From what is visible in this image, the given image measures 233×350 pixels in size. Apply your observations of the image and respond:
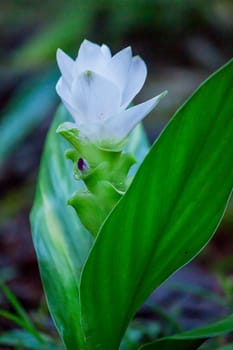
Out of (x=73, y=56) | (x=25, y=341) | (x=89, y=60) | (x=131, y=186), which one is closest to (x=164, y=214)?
(x=131, y=186)

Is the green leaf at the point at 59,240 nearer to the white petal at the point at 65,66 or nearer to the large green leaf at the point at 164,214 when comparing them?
the large green leaf at the point at 164,214

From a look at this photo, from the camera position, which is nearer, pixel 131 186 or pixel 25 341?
pixel 131 186

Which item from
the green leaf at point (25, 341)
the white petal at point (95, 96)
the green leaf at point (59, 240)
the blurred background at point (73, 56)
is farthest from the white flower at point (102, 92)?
the blurred background at point (73, 56)

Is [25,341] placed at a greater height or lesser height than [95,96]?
lesser

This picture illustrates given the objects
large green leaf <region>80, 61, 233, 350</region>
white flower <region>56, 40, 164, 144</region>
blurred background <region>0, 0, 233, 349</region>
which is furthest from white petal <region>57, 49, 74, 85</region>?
blurred background <region>0, 0, 233, 349</region>

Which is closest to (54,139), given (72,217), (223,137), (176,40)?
(72,217)

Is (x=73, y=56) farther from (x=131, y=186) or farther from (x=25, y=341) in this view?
(x=131, y=186)
